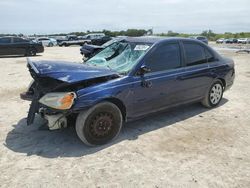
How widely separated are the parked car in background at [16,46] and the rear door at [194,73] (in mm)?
16574

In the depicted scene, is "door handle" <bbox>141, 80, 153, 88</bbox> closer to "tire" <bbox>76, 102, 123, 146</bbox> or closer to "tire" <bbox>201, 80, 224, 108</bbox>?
"tire" <bbox>76, 102, 123, 146</bbox>

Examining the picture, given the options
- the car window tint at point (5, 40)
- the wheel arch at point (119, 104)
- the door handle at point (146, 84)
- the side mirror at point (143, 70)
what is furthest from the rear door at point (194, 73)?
the car window tint at point (5, 40)

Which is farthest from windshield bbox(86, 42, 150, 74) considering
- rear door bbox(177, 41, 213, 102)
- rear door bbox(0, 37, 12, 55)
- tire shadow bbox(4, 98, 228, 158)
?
rear door bbox(0, 37, 12, 55)

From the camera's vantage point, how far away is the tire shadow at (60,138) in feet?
13.7

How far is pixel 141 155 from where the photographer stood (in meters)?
4.05

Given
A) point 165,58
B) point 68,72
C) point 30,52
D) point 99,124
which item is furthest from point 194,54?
point 30,52

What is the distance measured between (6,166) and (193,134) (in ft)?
9.82

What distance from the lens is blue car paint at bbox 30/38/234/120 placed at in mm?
4121

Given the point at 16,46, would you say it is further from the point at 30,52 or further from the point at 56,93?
the point at 56,93

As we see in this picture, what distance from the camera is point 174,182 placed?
338 cm

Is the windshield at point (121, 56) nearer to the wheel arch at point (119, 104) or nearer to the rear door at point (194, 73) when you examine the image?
the wheel arch at point (119, 104)

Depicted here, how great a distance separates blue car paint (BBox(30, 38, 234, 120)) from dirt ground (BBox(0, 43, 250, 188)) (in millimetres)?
→ 469

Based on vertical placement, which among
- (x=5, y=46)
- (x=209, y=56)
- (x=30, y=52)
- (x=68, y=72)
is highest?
(x=209, y=56)

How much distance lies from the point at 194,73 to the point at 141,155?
235cm
